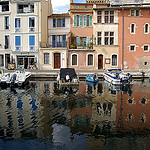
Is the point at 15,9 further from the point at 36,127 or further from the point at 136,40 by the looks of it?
the point at 36,127

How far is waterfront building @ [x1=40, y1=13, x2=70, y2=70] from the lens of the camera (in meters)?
34.4

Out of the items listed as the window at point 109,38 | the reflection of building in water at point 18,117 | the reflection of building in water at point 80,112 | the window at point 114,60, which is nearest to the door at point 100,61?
the window at point 114,60

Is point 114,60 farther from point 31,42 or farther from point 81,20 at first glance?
point 31,42

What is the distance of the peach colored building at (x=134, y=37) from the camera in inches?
1358

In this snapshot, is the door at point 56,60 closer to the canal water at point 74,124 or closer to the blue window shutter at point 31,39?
the blue window shutter at point 31,39

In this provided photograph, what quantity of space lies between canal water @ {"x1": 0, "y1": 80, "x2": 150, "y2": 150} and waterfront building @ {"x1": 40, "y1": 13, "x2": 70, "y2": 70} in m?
19.2

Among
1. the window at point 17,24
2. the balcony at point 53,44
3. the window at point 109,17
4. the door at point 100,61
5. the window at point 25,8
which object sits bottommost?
the door at point 100,61

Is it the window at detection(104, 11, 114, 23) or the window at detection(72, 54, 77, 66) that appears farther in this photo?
the window at detection(72, 54, 77, 66)

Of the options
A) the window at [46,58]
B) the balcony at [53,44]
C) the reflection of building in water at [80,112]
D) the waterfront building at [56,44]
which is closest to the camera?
the reflection of building in water at [80,112]

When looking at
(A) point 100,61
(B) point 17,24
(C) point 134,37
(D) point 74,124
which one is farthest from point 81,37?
(D) point 74,124

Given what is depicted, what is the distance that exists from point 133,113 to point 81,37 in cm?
2607

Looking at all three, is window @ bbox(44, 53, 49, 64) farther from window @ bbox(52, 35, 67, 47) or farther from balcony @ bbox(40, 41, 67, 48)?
window @ bbox(52, 35, 67, 47)

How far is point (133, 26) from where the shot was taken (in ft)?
114

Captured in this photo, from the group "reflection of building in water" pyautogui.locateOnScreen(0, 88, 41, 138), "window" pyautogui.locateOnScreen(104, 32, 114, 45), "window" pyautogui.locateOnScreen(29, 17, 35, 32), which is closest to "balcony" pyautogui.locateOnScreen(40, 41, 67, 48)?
"window" pyautogui.locateOnScreen(29, 17, 35, 32)
